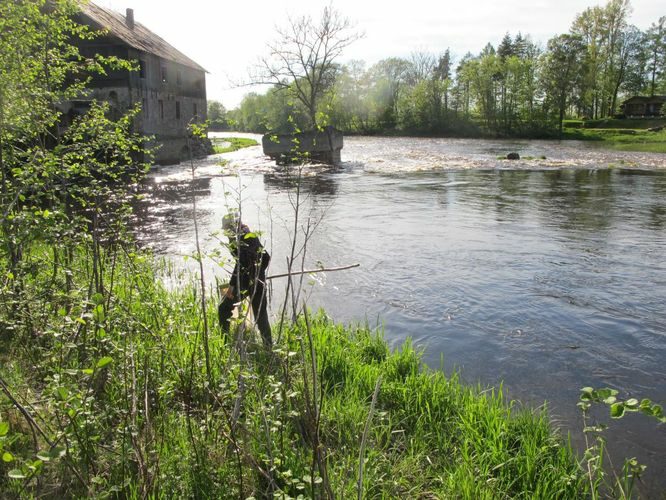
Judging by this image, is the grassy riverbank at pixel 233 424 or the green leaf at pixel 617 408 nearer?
the green leaf at pixel 617 408

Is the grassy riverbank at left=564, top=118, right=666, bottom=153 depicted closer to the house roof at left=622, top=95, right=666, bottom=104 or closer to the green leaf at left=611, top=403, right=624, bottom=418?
the house roof at left=622, top=95, right=666, bottom=104

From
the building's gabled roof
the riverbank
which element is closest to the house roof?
A: the riverbank

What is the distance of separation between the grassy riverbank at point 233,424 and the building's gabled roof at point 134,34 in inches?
1377

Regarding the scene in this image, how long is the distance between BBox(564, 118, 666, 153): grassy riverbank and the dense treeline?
3.56 metres

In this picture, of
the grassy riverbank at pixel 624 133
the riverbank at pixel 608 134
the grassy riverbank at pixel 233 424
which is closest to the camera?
the grassy riverbank at pixel 233 424

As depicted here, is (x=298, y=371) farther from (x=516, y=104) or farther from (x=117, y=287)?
(x=516, y=104)

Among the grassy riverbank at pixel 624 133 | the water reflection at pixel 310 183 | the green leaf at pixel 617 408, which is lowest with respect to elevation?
the green leaf at pixel 617 408

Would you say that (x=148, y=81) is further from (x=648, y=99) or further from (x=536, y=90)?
(x=648, y=99)

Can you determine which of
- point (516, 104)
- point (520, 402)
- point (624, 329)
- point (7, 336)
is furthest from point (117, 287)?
point (516, 104)

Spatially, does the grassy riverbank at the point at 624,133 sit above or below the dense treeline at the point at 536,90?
below

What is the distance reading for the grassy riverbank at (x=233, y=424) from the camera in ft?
11.2

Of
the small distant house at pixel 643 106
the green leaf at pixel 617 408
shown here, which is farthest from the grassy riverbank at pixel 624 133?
the green leaf at pixel 617 408

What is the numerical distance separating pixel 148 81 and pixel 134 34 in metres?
5.09

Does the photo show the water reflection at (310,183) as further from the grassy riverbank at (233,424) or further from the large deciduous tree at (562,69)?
the large deciduous tree at (562,69)
